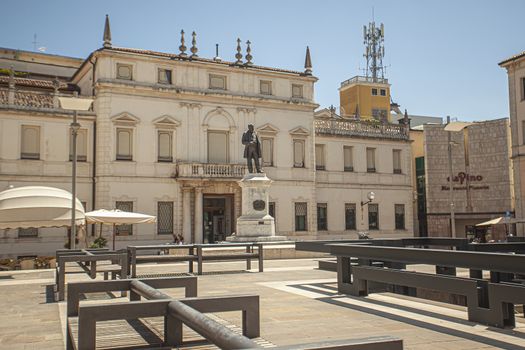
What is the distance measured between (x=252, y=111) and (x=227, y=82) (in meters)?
2.61

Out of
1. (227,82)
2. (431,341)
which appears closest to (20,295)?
(431,341)

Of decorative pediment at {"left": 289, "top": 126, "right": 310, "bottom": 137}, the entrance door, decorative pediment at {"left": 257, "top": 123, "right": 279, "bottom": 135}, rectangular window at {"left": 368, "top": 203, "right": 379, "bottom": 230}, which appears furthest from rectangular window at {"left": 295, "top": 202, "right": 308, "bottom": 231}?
rectangular window at {"left": 368, "top": 203, "right": 379, "bottom": 230}

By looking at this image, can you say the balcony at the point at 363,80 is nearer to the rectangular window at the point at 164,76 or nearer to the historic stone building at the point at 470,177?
the historic stone building at the point at 470,177

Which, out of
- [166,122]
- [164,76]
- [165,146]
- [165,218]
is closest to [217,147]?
[165,146]

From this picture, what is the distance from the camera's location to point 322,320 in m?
7.57

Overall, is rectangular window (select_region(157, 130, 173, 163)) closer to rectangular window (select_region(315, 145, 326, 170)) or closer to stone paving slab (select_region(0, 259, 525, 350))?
rectangular window (select_region(315, 145, 326, 170))

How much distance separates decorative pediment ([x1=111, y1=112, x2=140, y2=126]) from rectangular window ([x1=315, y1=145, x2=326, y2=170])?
1386 cm

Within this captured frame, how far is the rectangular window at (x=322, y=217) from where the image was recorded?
39781 millimetres

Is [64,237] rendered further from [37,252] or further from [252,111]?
[252,111]

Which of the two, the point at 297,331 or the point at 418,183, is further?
the point at 418,183

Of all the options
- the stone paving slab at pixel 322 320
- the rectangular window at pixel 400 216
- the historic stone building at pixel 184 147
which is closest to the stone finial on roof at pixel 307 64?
the historic stone building at pixel 184 147

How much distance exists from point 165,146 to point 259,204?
11349 millimetres

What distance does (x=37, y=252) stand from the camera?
3050cm

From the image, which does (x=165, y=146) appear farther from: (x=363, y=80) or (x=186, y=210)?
(x=363, y=80)
